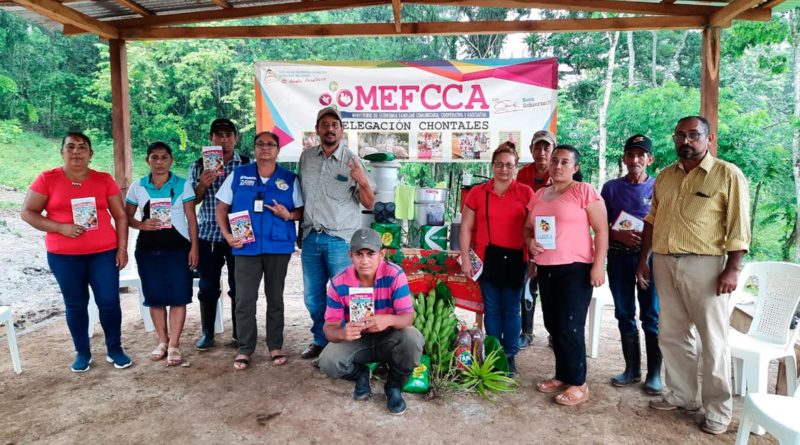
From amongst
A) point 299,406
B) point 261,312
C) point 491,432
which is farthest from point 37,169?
point 491,432

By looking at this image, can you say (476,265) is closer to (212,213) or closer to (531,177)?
(531,177)

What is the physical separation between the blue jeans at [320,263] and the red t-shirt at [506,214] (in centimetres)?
94

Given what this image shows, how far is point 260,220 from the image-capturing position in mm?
3377

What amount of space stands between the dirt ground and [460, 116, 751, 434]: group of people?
184 millimetres

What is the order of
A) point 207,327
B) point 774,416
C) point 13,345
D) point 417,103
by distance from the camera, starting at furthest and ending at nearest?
point 417,103
point 207,327
point 13,345
point 774,416

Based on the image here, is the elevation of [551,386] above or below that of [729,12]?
below

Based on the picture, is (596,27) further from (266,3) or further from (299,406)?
(299,406)

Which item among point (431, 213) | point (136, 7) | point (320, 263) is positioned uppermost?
point (136, 7)

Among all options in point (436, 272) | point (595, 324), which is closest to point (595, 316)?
point (595, 324)

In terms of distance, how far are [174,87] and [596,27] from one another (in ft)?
42.6

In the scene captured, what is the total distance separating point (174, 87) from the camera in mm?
14422

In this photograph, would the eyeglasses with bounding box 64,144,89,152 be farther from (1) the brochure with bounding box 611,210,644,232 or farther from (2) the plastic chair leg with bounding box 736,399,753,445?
(2) the plastic chair leg with bounding box 736,399,753,445

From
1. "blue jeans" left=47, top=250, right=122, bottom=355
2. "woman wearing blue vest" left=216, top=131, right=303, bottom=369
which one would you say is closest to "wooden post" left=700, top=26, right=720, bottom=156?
"woman wearing blue vest" left=216, top=131, right=303, bottom=369

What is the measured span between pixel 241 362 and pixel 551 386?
6.69ft
